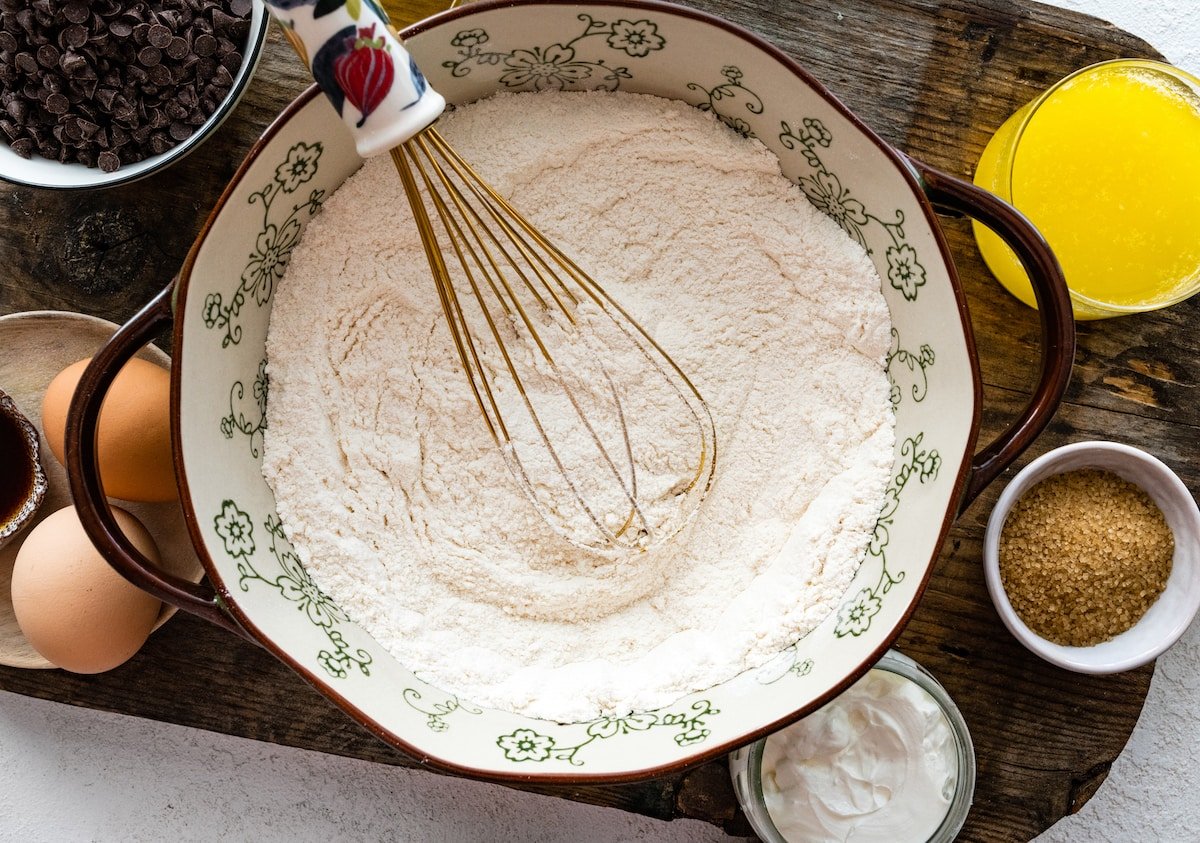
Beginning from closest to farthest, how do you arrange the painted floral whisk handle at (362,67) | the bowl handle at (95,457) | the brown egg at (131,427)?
the painted floral whisk handle at (362,67) → the bowl handle at (95,457) → the brown egg at (131,427)

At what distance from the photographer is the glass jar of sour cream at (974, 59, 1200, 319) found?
0.92 metres

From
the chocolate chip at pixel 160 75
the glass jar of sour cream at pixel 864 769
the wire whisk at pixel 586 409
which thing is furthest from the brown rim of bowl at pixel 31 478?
the glass jar of sour cream at pixel 864 769

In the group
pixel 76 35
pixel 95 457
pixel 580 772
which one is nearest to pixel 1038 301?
pixel 580 772

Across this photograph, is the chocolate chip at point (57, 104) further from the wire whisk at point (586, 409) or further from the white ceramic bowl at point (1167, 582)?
the white ceramic bowl at point (1167, 582)

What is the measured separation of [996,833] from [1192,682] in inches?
16.7

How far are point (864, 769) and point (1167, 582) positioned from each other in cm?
37

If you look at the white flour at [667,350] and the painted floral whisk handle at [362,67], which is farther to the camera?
the white flour at [667,350]

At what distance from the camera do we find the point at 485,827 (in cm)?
123

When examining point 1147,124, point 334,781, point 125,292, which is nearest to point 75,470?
point 125,292

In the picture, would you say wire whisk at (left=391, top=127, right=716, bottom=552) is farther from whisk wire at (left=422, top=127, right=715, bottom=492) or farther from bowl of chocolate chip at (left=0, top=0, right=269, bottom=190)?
bowl of chocolate chip at (left=0, top=0, right=269, bottom=190)

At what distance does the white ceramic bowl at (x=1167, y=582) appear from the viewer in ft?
3.04

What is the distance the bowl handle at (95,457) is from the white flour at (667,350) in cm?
14

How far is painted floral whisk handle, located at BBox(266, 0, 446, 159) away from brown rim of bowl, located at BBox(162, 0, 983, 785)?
187 mm

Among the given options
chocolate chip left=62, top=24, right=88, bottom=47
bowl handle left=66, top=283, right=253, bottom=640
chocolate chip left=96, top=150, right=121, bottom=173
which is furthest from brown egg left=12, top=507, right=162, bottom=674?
chocolate chip left=62, top=24, right=88, bottom=47
